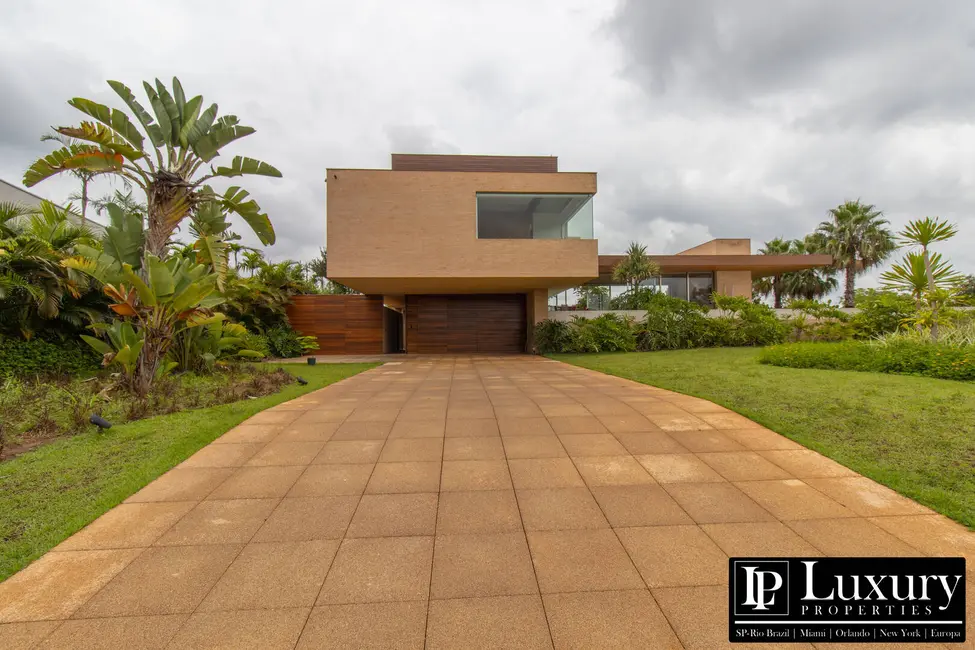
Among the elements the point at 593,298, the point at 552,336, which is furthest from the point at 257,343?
the point at 593,298

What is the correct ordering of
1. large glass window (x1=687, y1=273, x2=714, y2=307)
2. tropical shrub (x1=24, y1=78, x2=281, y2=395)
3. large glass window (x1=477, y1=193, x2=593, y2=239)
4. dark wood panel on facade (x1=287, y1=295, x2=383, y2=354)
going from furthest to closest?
1. large glass window (x1=687, y1=273, x2=714, y2=307)
2. dark wood panel on facade (x1=287, y1=295, x2=383, y2=354)
3. large glass window (x1=477, y1=193, x2=593, y2=239)
4. tropical shrub (x1=24, y1=78, x2=281, y2=395)

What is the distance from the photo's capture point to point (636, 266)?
67.0 ft

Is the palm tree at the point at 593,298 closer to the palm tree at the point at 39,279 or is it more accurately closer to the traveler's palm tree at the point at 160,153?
the traveler's palm tree at the point at 160,153

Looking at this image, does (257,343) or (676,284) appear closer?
(257,343)

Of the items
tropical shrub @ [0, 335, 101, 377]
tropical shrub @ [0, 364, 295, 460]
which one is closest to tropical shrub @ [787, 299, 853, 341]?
tropical shrub @ [0, 364, 295, 460]

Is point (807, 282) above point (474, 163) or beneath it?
beneath

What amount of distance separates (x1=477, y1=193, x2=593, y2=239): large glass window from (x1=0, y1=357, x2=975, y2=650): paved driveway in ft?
34.4

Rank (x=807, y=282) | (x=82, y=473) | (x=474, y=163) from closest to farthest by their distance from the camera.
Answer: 1. (x=82, y=473)
2. (x=474, y=163)
3. (x=807, y=282)

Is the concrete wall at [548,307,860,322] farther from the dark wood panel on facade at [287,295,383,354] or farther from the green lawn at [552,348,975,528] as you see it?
the green lawn at [552,348,975,528]

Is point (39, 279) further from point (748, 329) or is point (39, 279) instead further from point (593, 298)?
point (748, 329)

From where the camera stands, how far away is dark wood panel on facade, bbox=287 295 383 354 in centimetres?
1822

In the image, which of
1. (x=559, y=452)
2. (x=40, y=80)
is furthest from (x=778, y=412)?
(x=40, y=80)

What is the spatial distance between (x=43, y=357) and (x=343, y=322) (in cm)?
985

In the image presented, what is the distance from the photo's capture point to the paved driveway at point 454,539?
2074mm
